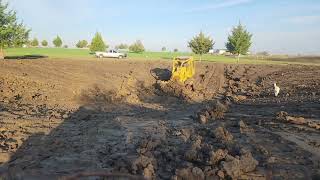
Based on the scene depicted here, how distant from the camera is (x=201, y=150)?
9.56 metres

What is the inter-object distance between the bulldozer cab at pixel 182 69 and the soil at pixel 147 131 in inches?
41.6

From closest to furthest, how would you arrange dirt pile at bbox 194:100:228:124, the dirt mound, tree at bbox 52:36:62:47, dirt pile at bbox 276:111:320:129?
dirt pile at bbox 276:111:320:129
dirt pile at bbox 194:100:228:124
the dirt mound
tree at bbox 52:36:62:47

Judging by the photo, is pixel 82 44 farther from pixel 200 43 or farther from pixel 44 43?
pixel 200 43

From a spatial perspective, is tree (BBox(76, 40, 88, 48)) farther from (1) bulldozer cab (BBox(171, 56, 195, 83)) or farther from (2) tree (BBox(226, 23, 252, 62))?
(1) bulldozer cab (BBox(171, 56, 195, 83))

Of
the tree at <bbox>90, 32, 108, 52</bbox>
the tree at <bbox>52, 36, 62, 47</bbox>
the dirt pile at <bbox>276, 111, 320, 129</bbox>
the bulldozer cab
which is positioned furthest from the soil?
the tree at <bbox>52, 36, 62, 47</bbox>

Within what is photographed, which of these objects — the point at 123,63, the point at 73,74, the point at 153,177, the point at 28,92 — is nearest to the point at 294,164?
the point at 153,177

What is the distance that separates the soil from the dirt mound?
9 cm

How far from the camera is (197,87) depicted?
2725cm

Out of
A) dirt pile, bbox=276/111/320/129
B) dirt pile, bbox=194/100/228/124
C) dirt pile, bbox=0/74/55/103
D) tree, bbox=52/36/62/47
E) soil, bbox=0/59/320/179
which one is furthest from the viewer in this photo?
tree, bbox=52/36/62/47

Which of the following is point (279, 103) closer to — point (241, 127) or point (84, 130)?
point (241, 127)

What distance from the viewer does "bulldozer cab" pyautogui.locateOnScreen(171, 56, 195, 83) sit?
26.5m

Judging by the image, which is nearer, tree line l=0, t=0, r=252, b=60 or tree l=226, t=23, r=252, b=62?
tree line l=0, t=0, r=252, b=60

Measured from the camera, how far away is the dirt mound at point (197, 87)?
2428 cm

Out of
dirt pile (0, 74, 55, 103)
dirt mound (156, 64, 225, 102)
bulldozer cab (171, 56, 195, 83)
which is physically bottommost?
dirt mound (156, 64, 225, 102)
